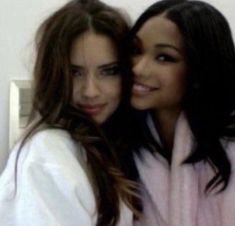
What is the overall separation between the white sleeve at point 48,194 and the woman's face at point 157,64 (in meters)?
0.24

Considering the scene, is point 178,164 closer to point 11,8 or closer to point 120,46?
point 120,46

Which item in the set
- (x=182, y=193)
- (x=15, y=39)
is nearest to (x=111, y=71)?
(x=182, y=193)

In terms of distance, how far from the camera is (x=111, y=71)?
1111 millimetres

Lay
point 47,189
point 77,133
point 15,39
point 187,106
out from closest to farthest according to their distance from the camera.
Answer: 1. point 47,189
2. point 77,133
3. point 187,106
4. point 15,39

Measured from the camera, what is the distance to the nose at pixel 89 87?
1074 mm

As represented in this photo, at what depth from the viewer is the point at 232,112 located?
117 cm

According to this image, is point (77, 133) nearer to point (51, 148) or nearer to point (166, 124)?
point (51, 148)

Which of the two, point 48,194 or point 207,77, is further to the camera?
point 207,77

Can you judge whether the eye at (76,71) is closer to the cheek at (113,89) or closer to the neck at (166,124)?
the cheek at (113,89)

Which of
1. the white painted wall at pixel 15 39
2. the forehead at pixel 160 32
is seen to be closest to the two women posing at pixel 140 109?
the forehead at pixel 160 32

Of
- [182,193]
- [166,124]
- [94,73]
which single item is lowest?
[182,193]

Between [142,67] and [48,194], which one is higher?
[142,67]

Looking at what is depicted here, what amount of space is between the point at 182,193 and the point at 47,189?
33 cm

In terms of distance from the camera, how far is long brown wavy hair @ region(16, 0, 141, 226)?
1.04m
